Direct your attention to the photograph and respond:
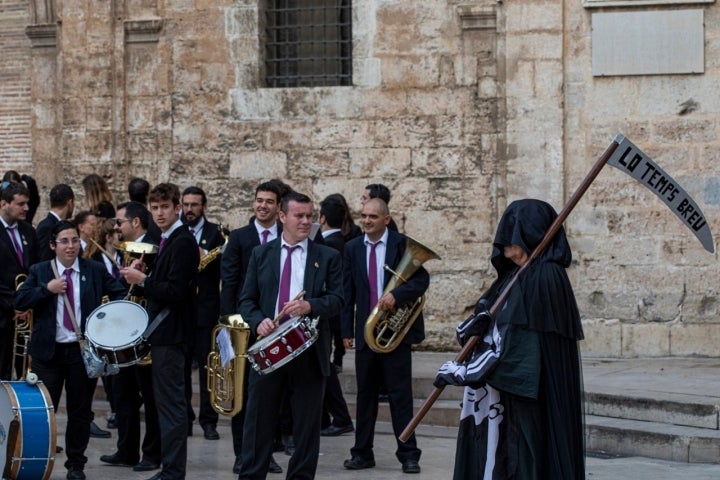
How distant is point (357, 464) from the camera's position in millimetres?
10547

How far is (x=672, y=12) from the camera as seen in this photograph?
1417 centimetres

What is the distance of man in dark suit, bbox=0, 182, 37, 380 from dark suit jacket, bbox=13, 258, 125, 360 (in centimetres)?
106

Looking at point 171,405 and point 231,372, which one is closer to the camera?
point 171,405

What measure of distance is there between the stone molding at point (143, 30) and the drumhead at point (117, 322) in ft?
21.7

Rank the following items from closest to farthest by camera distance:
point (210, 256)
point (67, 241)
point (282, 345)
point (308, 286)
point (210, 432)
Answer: point (282, 345), point (308, 286), point (67, 241), point (210, 256), point (210, 432)

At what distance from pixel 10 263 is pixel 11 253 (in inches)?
3.6

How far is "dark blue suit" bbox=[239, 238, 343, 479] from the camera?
29.1ft

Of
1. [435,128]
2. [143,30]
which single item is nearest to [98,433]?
[435,128]

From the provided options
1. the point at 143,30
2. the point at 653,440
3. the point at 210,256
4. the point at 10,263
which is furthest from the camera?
the point at 143,30

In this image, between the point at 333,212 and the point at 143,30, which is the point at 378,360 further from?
the point at 143,30

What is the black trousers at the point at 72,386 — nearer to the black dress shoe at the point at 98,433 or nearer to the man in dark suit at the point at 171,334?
the man in dark suit at the point at 171,334

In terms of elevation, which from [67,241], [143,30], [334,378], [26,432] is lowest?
[334,378]

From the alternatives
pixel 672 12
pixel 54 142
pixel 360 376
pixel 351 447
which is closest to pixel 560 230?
pixel 360 376

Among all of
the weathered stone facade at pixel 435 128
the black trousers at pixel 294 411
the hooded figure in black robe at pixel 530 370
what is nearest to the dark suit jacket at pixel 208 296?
the black trousers at pixel 294 411
